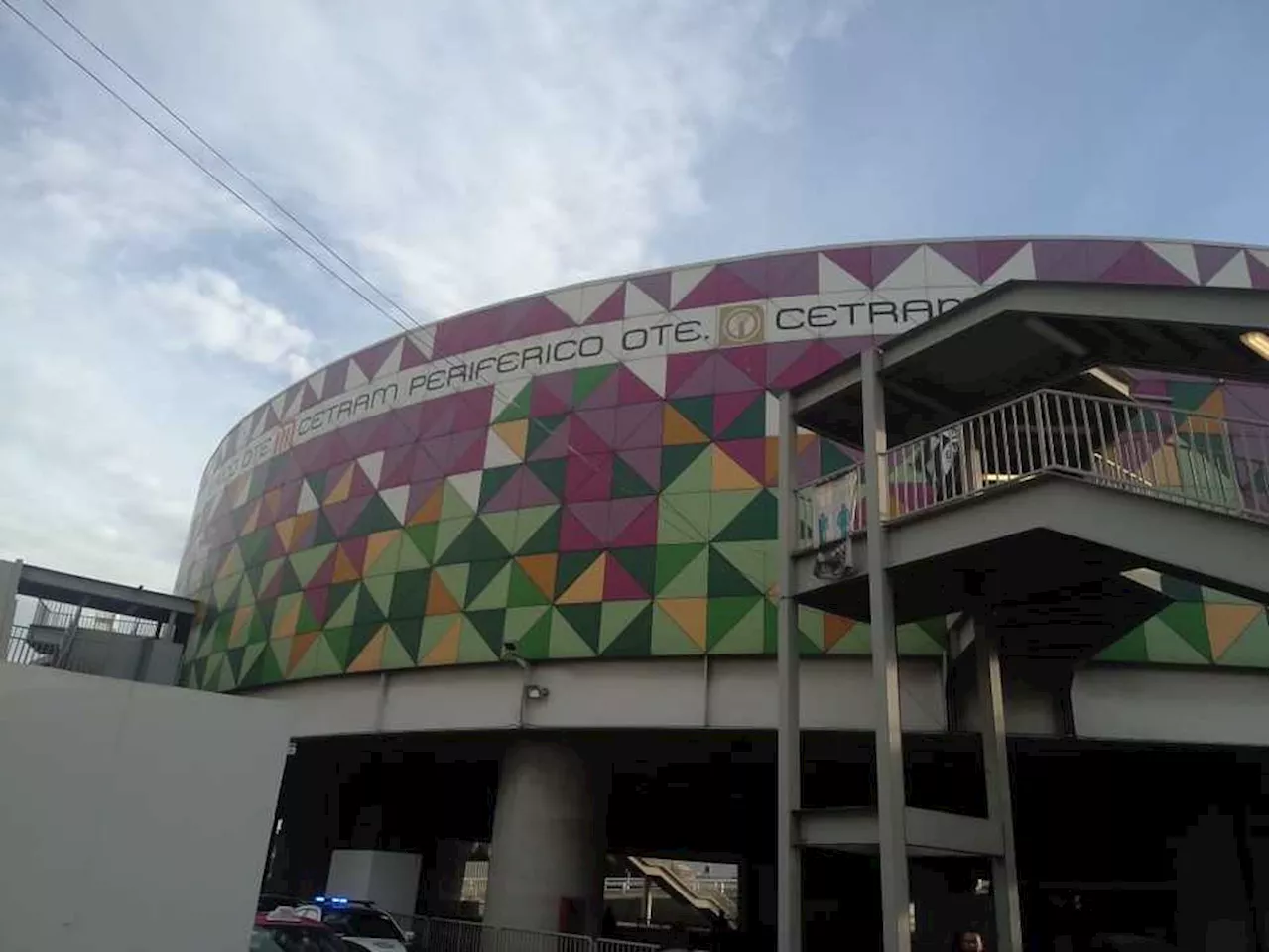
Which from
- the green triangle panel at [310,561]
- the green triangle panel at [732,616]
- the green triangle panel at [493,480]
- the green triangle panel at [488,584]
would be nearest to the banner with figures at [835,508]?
the green triangle panel at [732,616]

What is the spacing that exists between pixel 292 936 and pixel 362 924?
14.3 feet

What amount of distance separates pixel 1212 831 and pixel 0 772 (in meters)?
22.4

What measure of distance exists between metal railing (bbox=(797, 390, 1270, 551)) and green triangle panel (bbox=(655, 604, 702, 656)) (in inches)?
190

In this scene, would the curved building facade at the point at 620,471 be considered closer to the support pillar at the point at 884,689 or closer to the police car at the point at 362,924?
the police car at the point at 362,924

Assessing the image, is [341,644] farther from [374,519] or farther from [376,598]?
[374,519]

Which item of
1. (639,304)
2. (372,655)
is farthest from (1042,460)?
(372,655)

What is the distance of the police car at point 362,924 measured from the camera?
1559 centimetres

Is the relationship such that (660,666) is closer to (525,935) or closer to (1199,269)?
(525,935)

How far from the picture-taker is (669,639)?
18734 mm

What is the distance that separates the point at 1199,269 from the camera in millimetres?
19531

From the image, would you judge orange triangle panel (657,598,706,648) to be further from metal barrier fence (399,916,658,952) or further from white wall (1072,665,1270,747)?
white wall (1072,665,1270,747)

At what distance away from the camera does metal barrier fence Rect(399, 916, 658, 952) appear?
16672 millimetres

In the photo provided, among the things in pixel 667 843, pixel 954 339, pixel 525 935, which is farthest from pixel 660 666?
pixel 667 843

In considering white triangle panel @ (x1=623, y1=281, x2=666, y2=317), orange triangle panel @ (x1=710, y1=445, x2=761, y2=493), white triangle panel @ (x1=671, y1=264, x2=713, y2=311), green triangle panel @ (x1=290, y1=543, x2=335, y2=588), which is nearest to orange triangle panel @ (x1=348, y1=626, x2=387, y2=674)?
green triangle panel @ (x1=290, y1=543, x2=335, y2=588)
